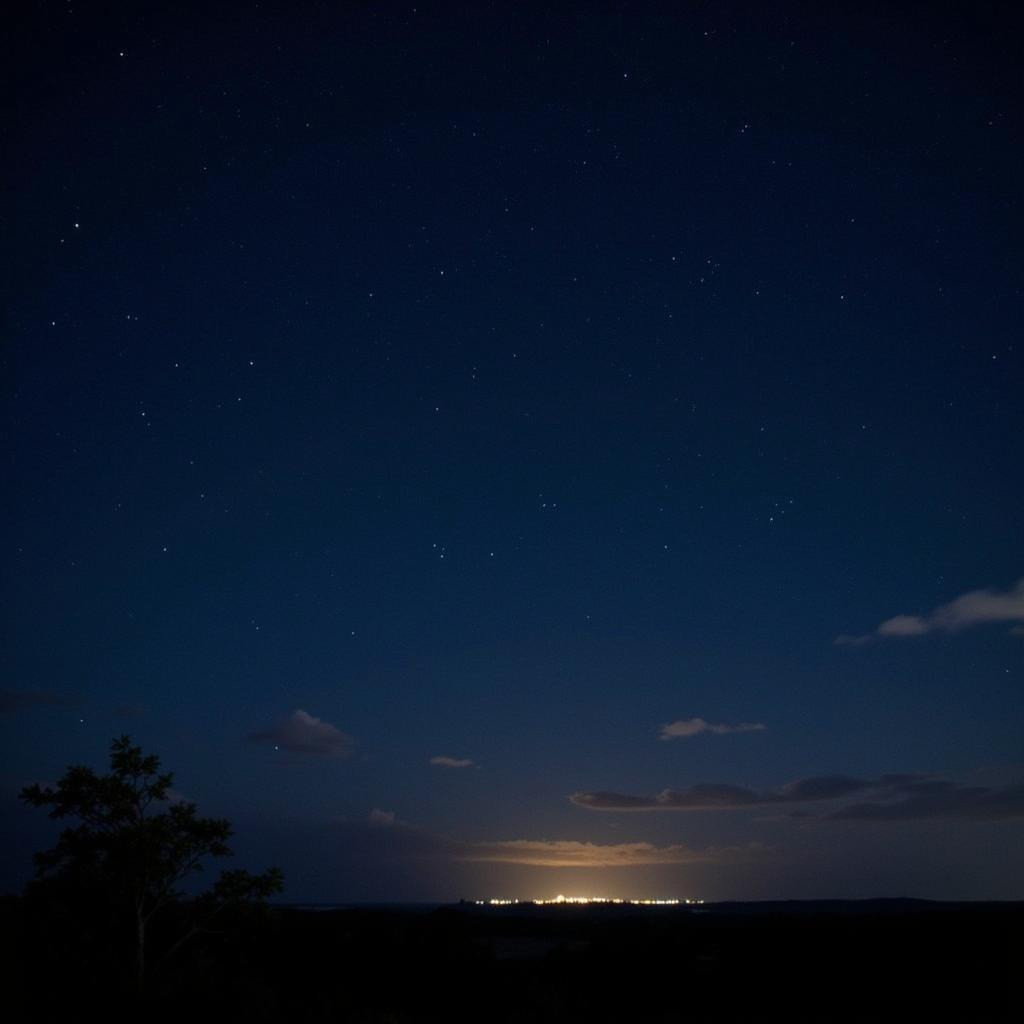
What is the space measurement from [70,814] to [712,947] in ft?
195

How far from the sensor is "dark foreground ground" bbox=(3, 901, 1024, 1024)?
18.8 meters

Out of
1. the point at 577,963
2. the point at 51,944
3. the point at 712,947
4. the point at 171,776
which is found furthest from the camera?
the point at 712,947

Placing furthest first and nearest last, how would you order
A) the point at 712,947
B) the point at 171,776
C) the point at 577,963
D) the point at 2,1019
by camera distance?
the point at 712,947 < the point at 577,963 < the point at 171,776 < the point at 2,1019

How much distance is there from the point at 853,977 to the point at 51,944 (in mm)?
40637

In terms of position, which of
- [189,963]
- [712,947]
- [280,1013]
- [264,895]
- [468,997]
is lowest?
[712,947]

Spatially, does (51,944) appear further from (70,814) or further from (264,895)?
(264,895)

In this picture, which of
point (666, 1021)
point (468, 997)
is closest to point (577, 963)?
point (468, 997)

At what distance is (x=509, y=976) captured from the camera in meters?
43.7

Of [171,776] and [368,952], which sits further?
[368,952]

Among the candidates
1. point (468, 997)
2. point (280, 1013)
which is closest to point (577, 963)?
point (468, 997)

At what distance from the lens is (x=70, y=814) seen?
57.7 ft

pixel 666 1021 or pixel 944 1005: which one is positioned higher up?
pixel 666 1021

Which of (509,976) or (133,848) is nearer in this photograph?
(133,848)

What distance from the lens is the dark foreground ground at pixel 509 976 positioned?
18797 millimetres
